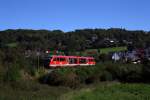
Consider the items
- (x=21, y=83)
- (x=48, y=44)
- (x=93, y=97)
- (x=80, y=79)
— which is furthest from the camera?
(x=48, y=44)

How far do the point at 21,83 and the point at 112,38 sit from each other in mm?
91267

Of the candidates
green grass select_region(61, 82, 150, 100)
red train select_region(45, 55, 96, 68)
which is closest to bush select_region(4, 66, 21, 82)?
green grass select_region(61, 82, 150, 100)

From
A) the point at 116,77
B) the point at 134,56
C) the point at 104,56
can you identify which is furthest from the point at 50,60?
the point at 134,56

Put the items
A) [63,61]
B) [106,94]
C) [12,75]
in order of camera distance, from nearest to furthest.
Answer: [106,94]
[12,75]
[63,61]

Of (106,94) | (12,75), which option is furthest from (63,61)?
(106,94)

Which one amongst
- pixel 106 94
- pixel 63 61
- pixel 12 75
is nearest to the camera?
pixel 106 94

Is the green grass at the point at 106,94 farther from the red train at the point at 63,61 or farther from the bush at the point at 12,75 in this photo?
the red train at the point at 63,61

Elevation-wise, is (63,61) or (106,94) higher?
(63,61)

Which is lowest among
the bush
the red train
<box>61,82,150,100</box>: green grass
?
<box>61,82,150,100</box>: green grass

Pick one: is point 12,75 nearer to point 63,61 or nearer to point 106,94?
point 106,94

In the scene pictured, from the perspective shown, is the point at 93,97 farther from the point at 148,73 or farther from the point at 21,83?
the point at 148,73

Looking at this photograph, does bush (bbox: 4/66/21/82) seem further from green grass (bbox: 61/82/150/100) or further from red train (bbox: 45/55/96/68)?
red train (bbox: 45/55/96/68)

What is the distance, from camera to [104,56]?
3282 inches

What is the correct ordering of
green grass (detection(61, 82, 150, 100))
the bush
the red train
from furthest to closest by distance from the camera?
the red train, the bush, green grass (detection(61, 82, 150, 100))
